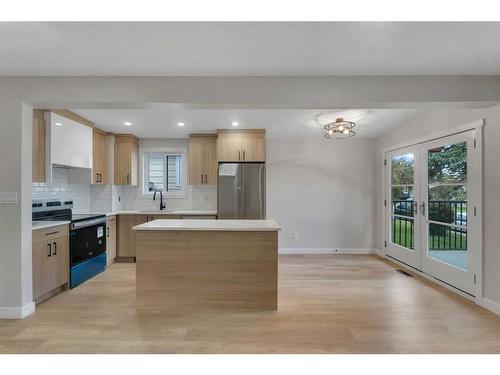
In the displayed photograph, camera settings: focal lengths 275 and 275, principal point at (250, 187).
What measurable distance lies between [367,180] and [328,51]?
371cm

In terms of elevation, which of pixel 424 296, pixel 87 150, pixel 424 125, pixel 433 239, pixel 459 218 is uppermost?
pixel 424 125

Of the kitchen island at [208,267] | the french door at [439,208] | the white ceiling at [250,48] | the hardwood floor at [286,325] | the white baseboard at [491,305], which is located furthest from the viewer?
the french door at [439,208]

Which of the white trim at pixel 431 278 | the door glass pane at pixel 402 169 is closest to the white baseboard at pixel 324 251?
the white trim at pixel 431 278

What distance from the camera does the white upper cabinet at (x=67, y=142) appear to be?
341 cm

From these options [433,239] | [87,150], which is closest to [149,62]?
[87,150]

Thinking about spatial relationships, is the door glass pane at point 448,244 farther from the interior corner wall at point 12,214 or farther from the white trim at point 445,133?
the interior corner wall at point 12,214

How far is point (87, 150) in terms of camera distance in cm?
418

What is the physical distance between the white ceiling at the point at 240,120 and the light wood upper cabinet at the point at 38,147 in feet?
1.94

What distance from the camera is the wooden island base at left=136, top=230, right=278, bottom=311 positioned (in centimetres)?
284

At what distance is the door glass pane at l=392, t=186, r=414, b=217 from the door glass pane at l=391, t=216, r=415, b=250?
112 mm

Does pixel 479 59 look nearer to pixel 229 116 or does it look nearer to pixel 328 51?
pixel 328 51

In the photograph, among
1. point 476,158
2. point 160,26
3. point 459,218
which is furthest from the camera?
point 459,218

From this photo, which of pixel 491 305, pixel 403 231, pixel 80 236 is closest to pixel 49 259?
pixel 80 236

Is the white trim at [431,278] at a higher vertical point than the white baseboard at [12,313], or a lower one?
lower
